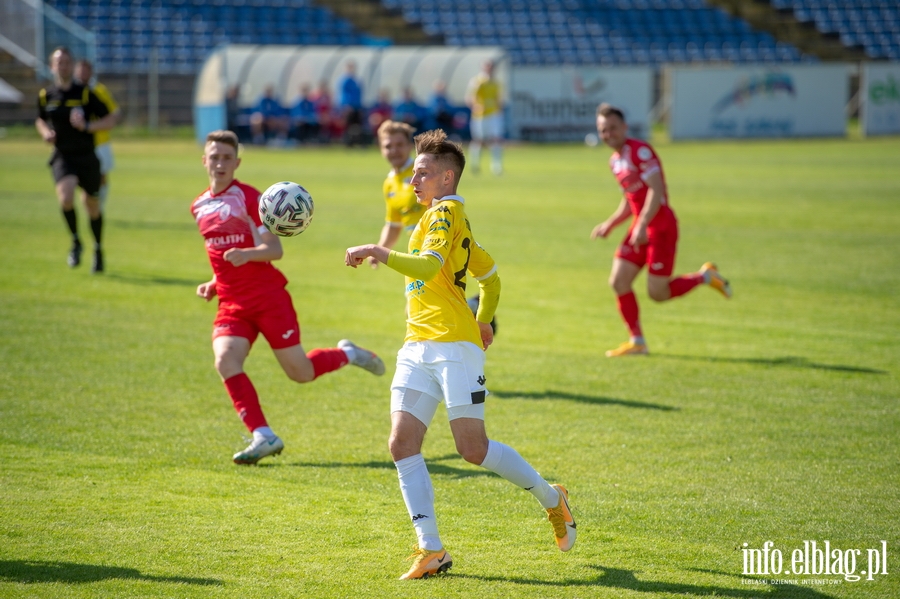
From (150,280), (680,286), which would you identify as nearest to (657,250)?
(680,286)

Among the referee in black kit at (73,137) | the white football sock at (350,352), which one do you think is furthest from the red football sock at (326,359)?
the referee in black kit at (73,137)

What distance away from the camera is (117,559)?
4.65 metres

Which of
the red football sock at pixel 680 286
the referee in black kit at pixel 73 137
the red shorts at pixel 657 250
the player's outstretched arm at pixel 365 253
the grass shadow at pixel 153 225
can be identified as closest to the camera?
the player's outstretched arm at pixel 365 253

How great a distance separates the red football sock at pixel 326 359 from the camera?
22.4 ft

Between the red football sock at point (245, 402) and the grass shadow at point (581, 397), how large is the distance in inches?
90.9

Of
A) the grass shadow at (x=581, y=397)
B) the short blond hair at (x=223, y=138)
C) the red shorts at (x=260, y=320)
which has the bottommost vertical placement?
the grass shadow at (x=581, y=397)

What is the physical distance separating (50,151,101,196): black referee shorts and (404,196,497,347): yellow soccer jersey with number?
934 cm

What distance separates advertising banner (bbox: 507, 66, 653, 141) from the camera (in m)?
36.1

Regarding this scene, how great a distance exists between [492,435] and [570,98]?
31.3m

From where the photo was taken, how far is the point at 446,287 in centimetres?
479

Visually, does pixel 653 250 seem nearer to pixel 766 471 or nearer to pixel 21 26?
pixel 766 471

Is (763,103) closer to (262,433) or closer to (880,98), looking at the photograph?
(880,98)

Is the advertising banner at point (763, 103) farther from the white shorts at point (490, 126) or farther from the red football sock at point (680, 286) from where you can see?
the red football sock at point (680, 286)

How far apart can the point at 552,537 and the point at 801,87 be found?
118ft
